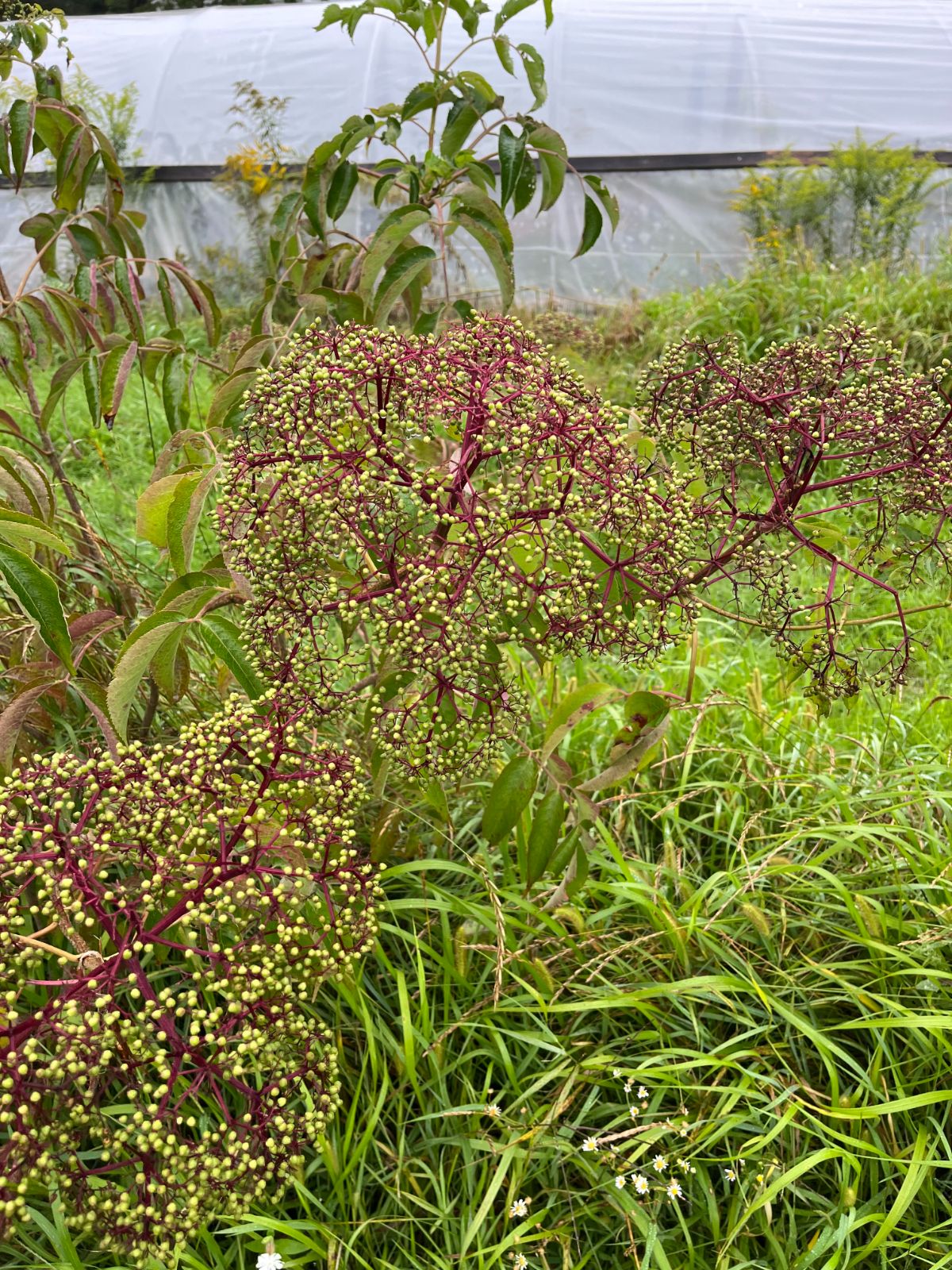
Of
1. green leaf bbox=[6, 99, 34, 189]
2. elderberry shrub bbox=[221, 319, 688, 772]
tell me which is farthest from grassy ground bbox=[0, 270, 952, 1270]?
green leaf bbox=[6, 99, 34, 189]

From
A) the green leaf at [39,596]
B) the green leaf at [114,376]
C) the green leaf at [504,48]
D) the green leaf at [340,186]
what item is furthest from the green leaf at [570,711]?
the green leaf at [504,48]

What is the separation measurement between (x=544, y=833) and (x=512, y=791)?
8 centimetres

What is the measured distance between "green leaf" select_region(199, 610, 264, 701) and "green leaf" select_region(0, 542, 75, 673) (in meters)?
0.19

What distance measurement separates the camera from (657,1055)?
1.77 metres

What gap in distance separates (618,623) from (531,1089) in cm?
90

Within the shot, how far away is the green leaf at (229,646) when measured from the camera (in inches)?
49.4

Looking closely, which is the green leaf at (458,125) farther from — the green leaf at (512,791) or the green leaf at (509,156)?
the green leaf at (512,791)

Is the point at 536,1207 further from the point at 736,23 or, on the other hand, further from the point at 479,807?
the point at 736,23

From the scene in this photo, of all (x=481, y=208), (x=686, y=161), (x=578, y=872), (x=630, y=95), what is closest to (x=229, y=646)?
(x=578, y=872)

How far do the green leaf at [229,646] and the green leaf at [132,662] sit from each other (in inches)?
1.5

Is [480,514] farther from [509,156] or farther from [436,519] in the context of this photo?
[509,156]

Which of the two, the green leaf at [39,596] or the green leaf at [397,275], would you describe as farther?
the green leaf at [397,275]

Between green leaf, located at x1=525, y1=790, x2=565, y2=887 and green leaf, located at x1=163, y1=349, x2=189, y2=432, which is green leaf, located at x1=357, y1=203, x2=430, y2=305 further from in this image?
green leaf, located at x1=525, y1=790, x2=565, y2=887

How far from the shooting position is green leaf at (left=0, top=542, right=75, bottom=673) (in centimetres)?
107
